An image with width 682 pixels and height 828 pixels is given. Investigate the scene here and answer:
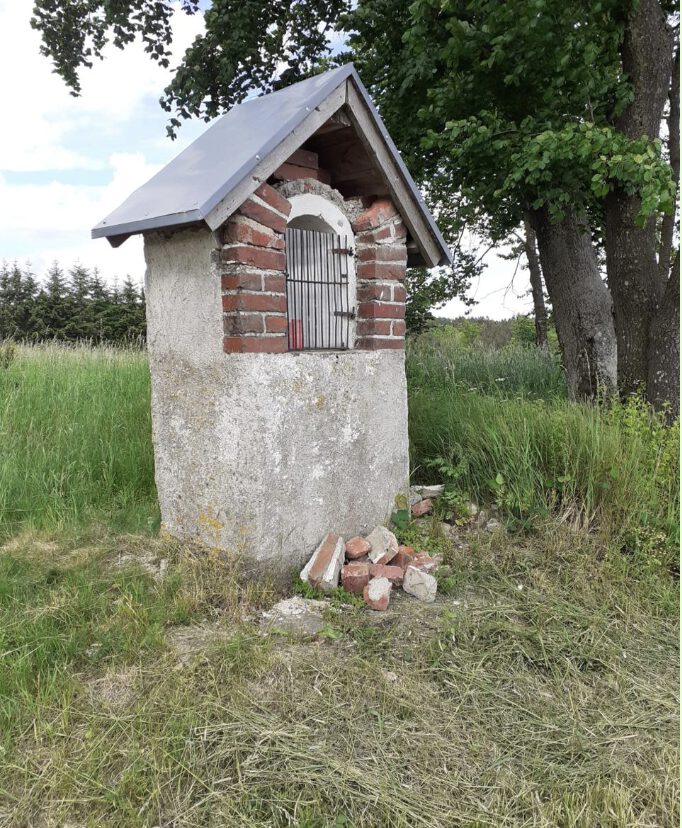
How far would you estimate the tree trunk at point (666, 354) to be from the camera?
599cm

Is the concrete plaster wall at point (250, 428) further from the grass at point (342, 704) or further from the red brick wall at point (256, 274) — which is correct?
the grass at point (342, 704)

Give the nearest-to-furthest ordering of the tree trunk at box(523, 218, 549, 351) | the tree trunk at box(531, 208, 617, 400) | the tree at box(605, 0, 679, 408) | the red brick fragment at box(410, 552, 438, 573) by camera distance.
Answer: the red brick fragment at box(410, 552, 438, 573)
the tree at box(605, 0, 679, 408)
the tree trunk at box(531, 208, 617, 400)
the tree trunk at box(523, 218, 549, 351)

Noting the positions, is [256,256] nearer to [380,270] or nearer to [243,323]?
[243,323]

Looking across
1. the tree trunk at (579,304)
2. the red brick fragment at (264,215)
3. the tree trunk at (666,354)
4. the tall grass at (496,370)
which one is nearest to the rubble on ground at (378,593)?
the red brick fragment at (264,215)

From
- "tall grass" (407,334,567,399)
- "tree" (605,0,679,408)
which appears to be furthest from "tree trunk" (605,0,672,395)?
"tall grass" (407,334,567,399)

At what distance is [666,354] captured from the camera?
6027mm

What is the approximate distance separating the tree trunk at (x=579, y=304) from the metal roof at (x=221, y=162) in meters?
3.45

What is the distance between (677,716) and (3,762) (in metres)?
2.75

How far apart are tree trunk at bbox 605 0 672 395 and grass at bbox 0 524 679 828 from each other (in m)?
3.20

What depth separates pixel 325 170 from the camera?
14.1 feet

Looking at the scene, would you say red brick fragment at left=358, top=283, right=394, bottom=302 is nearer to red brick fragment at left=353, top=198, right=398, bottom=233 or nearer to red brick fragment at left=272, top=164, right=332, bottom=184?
red brick fragment at left=353, top=198, right=398, bottom=233

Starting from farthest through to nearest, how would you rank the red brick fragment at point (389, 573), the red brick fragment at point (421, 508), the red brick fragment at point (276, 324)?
the red brick fragment at point (421, 508)
the red brick fragment at point (389, 573)
the red brick fragment at point (276, 324)

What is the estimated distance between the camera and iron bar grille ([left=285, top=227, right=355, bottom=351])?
3.96 m

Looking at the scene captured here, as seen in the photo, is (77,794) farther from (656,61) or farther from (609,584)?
(656,61)
